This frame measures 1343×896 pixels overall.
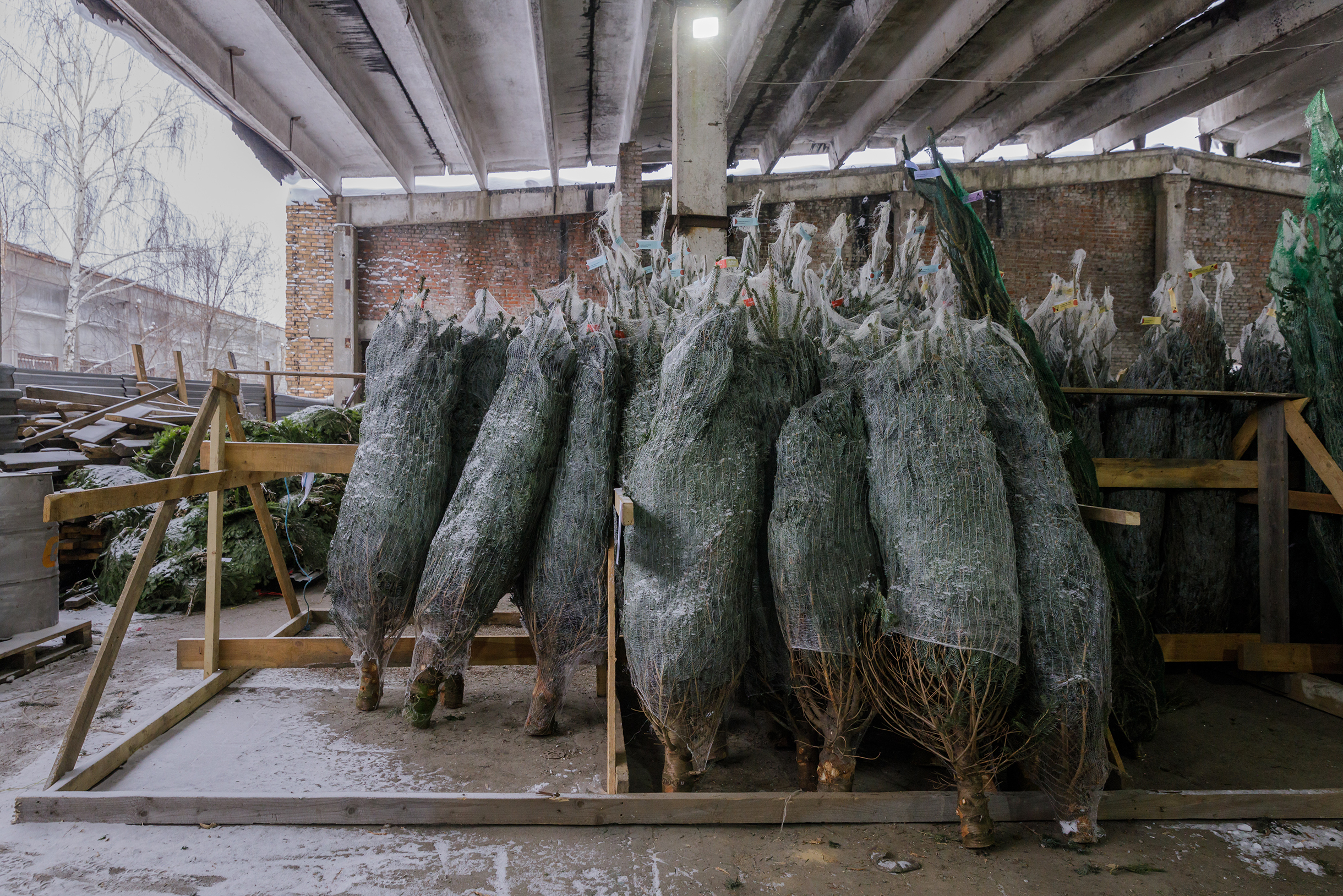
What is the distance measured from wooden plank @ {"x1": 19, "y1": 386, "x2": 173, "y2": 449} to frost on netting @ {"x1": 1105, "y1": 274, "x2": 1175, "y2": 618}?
8.00 meters

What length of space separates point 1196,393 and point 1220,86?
7.20m

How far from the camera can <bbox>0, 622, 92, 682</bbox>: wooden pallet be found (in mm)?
3164

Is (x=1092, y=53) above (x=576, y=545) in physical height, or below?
above

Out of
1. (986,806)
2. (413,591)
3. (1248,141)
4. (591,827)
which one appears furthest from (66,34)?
(1248,141)

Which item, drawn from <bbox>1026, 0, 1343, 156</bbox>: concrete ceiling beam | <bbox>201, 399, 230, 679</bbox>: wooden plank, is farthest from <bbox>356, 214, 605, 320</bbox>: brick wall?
<bbox>201, 399, 230, 679</bbox>: wooden plank

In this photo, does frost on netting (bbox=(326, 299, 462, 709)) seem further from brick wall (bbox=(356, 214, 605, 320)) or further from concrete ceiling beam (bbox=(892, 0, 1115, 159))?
brick wall (bbox=(356, 214, 605, 320))

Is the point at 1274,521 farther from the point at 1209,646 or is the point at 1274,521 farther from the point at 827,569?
the point at 827,569

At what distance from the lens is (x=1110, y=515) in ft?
7.04

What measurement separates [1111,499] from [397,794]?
3484 mm

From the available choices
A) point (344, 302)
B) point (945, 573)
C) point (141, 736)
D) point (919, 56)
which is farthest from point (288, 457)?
point (344, 302)

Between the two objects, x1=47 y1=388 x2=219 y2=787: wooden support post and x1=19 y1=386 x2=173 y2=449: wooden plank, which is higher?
x1=19 y1=386 x2=173 y2=449: wooden plank

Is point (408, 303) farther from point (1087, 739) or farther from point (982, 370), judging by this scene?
point (1087, 739)

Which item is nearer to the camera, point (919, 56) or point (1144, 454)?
point (1144, 454)

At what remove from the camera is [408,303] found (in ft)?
9.20
